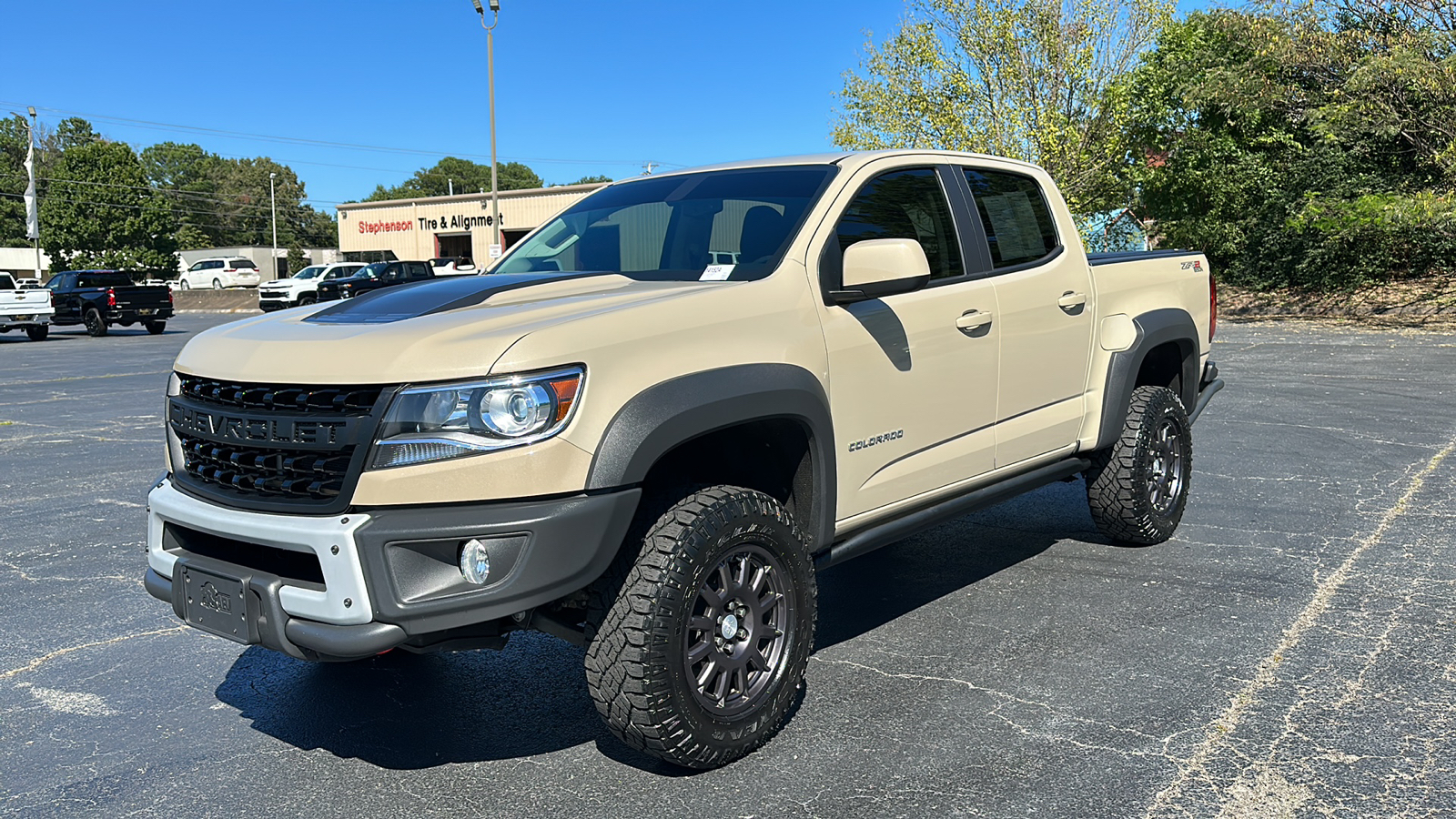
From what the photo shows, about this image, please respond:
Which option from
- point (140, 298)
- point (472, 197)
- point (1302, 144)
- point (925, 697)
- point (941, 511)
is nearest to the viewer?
point (925, 697)

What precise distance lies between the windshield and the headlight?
1077 millimetres

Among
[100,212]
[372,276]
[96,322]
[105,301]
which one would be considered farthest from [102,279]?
[100,212]

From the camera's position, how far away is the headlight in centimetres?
298

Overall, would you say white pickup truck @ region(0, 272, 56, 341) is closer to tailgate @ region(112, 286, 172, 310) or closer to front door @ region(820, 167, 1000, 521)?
tailgate @ region(112, 286, 172, 310)

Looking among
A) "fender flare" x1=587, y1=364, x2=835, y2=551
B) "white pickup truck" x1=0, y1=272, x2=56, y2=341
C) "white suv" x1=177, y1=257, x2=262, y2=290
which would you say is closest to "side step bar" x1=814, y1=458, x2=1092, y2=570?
"fender flare" x1=587, y1=364, x2=835, y2=551

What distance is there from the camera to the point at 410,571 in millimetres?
2953

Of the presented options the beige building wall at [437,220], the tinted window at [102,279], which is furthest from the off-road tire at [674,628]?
the beige building wall at [437,220]

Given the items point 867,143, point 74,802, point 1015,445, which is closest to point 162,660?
point 74,802

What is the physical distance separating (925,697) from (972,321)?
4.71 ft

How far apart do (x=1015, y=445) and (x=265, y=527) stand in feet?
9.85

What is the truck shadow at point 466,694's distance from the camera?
145 inches

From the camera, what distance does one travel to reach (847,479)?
12.8ft

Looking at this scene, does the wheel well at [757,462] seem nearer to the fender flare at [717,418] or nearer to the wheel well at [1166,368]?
the fender flare at [717,418]

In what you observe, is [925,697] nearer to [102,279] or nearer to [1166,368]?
[1166,368]
